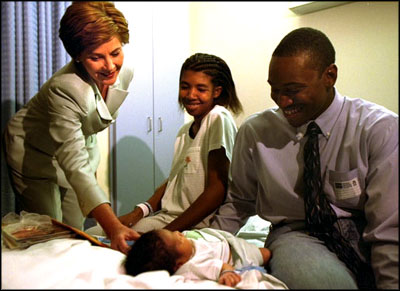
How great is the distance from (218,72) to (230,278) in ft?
2.39

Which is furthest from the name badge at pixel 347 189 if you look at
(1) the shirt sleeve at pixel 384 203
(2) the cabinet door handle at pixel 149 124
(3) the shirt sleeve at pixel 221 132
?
(2) the cabinet door handle at pixel 149 124

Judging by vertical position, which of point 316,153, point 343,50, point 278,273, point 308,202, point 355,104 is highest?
point 343,50

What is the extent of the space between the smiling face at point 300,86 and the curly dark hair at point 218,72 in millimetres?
287

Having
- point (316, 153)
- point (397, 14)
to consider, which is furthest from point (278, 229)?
point (397, 14)

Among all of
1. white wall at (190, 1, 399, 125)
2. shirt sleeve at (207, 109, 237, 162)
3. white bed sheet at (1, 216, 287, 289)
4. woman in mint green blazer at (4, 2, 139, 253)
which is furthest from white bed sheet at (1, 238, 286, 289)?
white wall at (190, 1, 399, 125)

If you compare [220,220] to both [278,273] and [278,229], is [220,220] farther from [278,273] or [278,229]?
[278,273]

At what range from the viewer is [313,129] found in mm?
1149

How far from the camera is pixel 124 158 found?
1.37m

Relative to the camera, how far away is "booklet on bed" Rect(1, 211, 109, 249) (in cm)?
109

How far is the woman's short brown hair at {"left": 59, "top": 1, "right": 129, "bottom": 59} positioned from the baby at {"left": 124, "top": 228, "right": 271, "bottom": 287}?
55 centimetres

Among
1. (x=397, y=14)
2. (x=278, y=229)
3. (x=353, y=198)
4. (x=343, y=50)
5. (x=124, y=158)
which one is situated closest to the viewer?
(x=397, y=14)

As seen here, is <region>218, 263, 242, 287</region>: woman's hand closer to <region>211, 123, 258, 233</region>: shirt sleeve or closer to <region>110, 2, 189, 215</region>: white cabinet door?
<region>211, 123, 258, 233</region>: shirt sleeve

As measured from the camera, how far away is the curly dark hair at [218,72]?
1.35m

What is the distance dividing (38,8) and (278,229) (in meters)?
0.95
